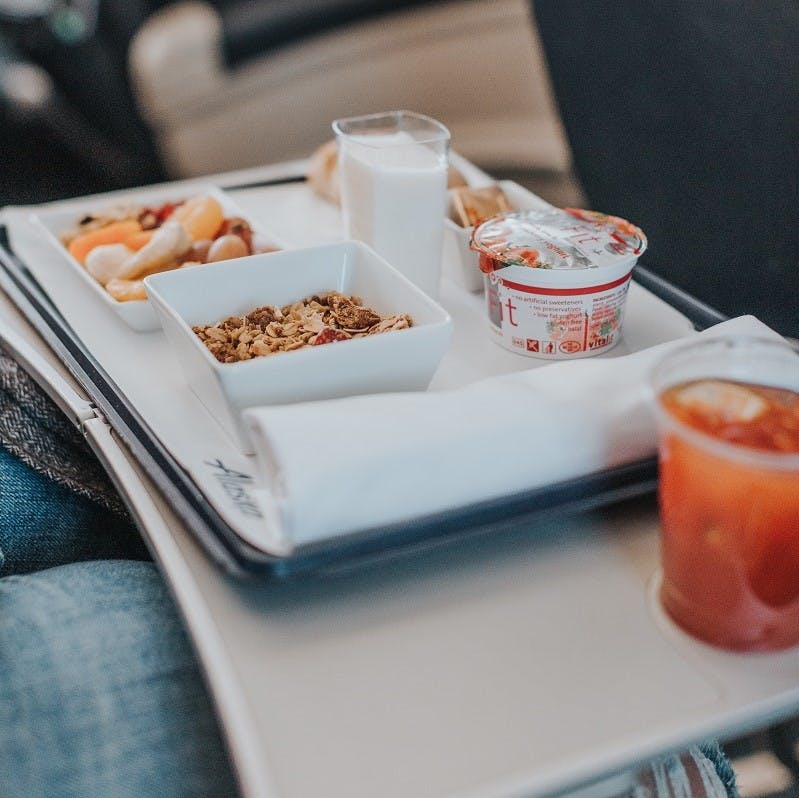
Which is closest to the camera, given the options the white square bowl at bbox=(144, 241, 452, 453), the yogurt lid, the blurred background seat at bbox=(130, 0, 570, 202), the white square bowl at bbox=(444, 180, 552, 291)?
the white square bowl at bbox=(144, 241, 452, 453)

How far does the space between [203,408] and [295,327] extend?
0.30 feet

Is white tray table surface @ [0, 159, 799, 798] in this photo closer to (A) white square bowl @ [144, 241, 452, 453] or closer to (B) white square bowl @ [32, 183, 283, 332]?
(A) white square bowl @ [144, 241, 452, 453]

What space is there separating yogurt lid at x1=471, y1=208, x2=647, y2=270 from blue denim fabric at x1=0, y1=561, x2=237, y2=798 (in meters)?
0.38

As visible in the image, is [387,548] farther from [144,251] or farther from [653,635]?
[144,251]

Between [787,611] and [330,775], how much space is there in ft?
0.84

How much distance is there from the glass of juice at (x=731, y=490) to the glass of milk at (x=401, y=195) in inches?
14.7

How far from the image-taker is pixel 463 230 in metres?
0.91

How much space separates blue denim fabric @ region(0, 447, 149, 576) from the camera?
72cm

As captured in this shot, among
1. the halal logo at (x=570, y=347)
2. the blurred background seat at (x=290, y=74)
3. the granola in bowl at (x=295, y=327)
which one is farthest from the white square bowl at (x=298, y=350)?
the blurred background seat at (x=290, y=74)

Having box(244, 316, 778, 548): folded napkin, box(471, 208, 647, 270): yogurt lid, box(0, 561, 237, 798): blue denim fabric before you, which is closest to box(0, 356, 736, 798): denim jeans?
box(0, 561, 237, 798): blue denim fabric

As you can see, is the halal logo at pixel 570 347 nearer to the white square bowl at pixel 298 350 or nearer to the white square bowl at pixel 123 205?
the white square bowl at pixel 298 350

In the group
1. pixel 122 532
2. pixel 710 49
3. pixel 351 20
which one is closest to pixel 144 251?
pixel 122 532

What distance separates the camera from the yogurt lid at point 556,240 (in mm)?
766

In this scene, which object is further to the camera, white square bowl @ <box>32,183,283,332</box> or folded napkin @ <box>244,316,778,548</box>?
white square bowl @ <box>32,183,283,332</box>
